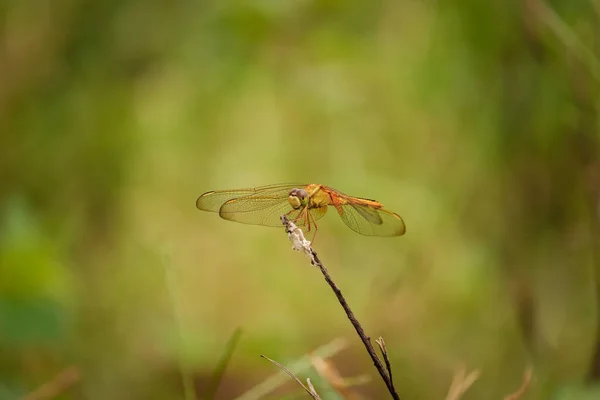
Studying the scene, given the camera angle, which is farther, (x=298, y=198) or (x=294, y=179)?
(x=294, y=179)

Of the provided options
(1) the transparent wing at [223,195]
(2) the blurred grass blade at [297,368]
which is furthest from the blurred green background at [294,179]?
(1) the transparent wing at [223,195]

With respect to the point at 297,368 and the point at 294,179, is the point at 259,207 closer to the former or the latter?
the point at 297,368

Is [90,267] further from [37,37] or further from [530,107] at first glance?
[530,107]

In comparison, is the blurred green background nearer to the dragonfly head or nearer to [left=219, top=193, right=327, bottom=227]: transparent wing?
[left=219, top=193, right=327, bottom=227]: transparent wing

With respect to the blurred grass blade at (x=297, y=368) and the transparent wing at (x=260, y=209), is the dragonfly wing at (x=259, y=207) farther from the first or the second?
the blurred grass blade at (x=297, y=368)

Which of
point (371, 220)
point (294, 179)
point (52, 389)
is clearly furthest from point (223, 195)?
point (294, 179)

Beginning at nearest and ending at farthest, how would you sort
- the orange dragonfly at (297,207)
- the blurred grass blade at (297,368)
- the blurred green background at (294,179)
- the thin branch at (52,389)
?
the blurred grass blade at (297,368), the orange dragonfly at (297,207), the thin branch at (52,389), the blurred green background at (294,179)

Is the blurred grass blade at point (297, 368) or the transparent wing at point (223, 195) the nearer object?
the blurred grass blade at point (297, 368)

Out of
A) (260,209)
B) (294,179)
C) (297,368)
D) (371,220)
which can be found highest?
(294,179)
